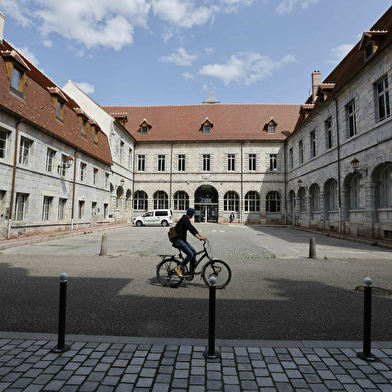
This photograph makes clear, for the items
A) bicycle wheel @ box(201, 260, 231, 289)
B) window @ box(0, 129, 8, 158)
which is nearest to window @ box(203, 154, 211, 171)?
window @ box(0, 129, 8, 158)

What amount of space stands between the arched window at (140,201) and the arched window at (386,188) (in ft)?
82.1

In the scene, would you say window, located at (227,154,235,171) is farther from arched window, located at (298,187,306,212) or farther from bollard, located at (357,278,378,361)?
bollard, located at (357,278,378,361)

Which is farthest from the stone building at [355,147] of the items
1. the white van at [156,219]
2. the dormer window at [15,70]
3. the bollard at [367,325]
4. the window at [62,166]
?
the dormer window at [15,70]

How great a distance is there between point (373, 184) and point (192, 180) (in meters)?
20.9

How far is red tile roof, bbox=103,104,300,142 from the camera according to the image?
110 feet

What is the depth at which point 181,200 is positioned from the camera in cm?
3428

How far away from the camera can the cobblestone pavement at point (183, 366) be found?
2604mm

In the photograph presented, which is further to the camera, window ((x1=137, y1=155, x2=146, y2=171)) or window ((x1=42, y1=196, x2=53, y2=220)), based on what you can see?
window ((x1=137, y1=155, x2=146, y2=171))

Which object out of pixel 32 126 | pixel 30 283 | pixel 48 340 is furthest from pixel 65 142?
pixel 48 340

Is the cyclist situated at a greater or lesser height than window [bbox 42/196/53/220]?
lesser

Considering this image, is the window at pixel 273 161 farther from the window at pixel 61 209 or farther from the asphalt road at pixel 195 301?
the asphalt road at pixel 195 301

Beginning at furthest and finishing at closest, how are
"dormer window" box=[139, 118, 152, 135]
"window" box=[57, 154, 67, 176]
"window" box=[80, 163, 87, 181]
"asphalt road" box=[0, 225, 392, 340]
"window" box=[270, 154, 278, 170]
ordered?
"dormer window" box=[139, 118, 152, 135] → "window" box=[270, 154, 278, 170] → "window" box=[80, 163, 87, 181] → "window" box=[57, 154, 67, 176] → "asphalt road" box=[0, 225, 392, 340]

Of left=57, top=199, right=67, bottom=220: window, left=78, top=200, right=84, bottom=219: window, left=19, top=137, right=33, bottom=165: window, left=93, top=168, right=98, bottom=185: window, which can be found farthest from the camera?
left=93, top=168, right=98, bottom=185: window

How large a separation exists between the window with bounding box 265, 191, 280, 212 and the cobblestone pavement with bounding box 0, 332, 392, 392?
30301 millimetres
